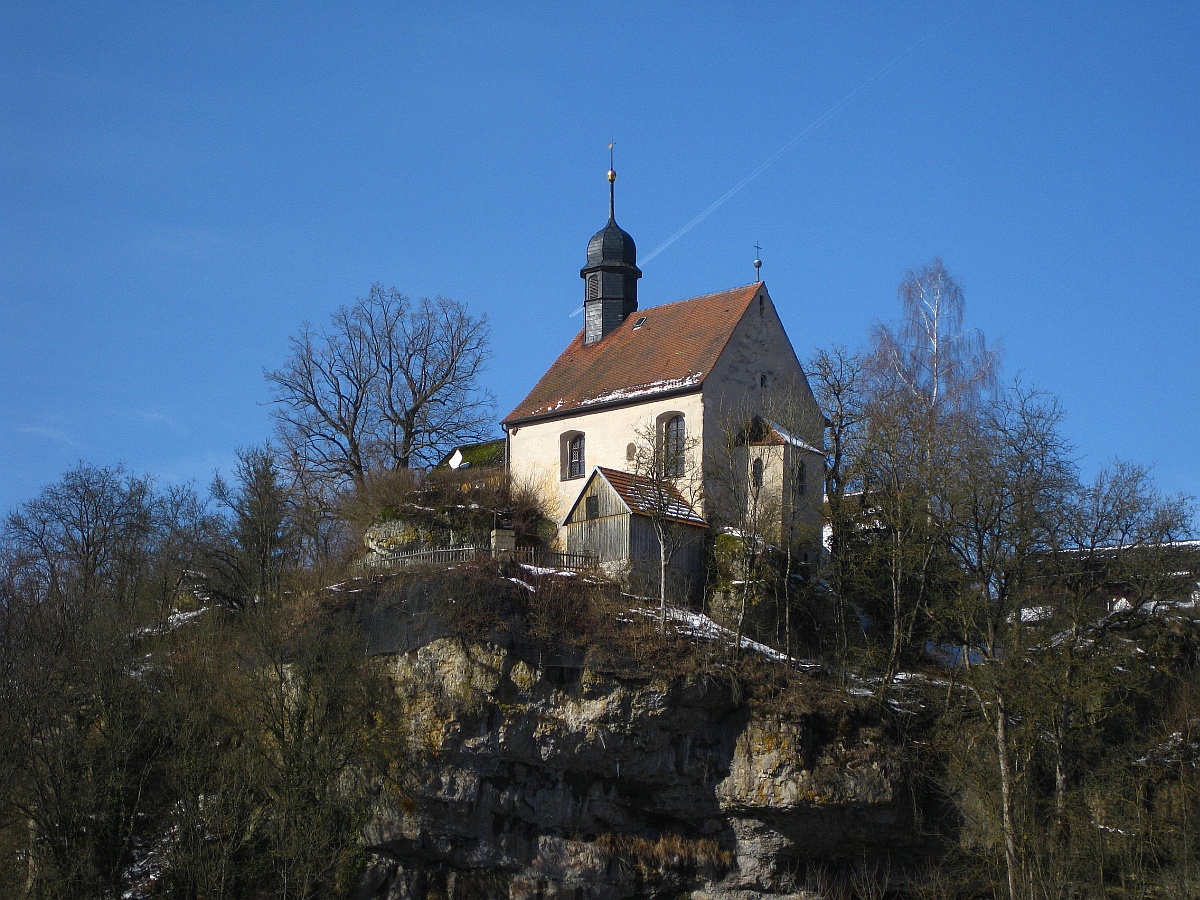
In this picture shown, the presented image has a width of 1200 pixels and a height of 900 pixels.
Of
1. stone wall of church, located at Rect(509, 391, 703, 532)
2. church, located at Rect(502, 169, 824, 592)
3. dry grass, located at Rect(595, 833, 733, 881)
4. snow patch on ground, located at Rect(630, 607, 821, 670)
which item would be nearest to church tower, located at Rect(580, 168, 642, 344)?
church, located at Rect(502, 169, 824, 592)

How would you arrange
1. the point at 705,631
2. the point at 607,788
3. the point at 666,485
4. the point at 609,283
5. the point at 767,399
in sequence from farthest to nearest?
1. the point at 609,283
2. the point at 767,399
3. the point at 666,485
4. the point at 705,631
5. the point at 607,788

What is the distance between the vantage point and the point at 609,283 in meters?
41.4

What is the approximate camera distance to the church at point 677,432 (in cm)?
3319

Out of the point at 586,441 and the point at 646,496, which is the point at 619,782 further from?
the point at 586,441

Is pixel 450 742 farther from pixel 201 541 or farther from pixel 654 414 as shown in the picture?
pixel 201 541

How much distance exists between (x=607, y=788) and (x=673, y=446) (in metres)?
9.34

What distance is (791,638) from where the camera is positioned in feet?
108

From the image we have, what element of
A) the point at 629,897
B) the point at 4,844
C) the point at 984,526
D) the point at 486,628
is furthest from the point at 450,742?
the point at 984,526

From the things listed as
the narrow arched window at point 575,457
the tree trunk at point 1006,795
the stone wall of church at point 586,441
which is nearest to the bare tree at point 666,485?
the stone wall of church at point 586,441

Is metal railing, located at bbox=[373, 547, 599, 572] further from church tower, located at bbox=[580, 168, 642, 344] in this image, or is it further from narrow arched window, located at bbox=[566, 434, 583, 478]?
church tower, located at bbox=[580, 168, 642, 344]

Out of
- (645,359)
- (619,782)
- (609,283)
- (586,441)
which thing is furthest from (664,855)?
(609,283)

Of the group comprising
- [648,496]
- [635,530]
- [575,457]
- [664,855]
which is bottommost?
[664,855]

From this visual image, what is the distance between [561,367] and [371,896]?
646 inches

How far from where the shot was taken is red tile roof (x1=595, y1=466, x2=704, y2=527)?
3259 centimetres
